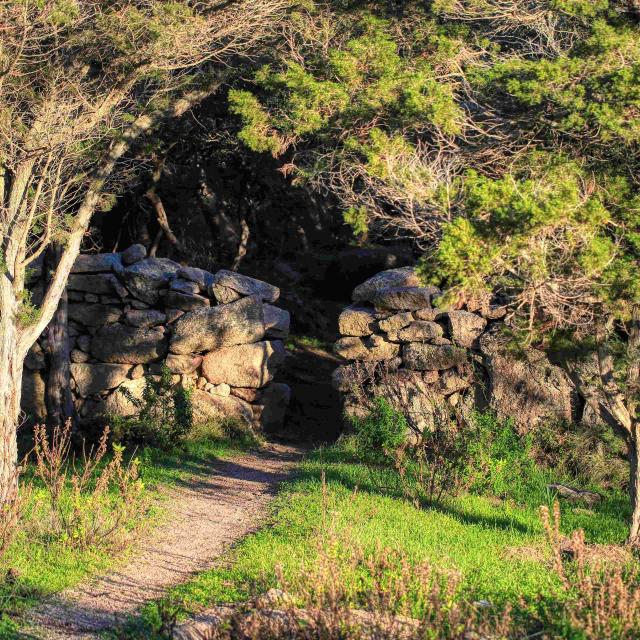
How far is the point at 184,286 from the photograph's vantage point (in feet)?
53.7

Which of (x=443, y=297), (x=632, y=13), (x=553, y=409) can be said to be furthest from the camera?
(x=553, y=409)

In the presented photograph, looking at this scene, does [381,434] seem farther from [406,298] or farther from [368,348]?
[406,298]

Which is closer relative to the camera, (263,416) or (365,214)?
(365,214)

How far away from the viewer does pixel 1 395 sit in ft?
31.7

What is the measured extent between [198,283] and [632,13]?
945 cm

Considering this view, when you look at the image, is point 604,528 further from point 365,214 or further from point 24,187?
point 24,187

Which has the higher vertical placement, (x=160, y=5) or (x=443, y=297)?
(x=160, y=5)

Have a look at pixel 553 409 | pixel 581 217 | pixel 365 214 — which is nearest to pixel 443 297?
pixel 581 217

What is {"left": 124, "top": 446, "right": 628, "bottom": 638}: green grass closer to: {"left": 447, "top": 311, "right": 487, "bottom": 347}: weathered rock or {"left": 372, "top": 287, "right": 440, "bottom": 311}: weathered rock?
{"left": 447, "top": 311, "right": 487, "bottom": 347}: weathered rock

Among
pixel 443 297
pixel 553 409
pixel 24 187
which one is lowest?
pixel 553 409

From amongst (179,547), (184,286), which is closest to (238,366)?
(184,286)

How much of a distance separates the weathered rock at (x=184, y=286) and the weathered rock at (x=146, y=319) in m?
0.51

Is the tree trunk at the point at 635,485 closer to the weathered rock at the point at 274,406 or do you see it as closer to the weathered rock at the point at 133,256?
the weathered rock at the point at 274,406

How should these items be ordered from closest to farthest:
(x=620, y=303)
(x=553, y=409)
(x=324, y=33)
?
(x=620, y=303) → (x=324, y=33) → (x=553, y=409)
